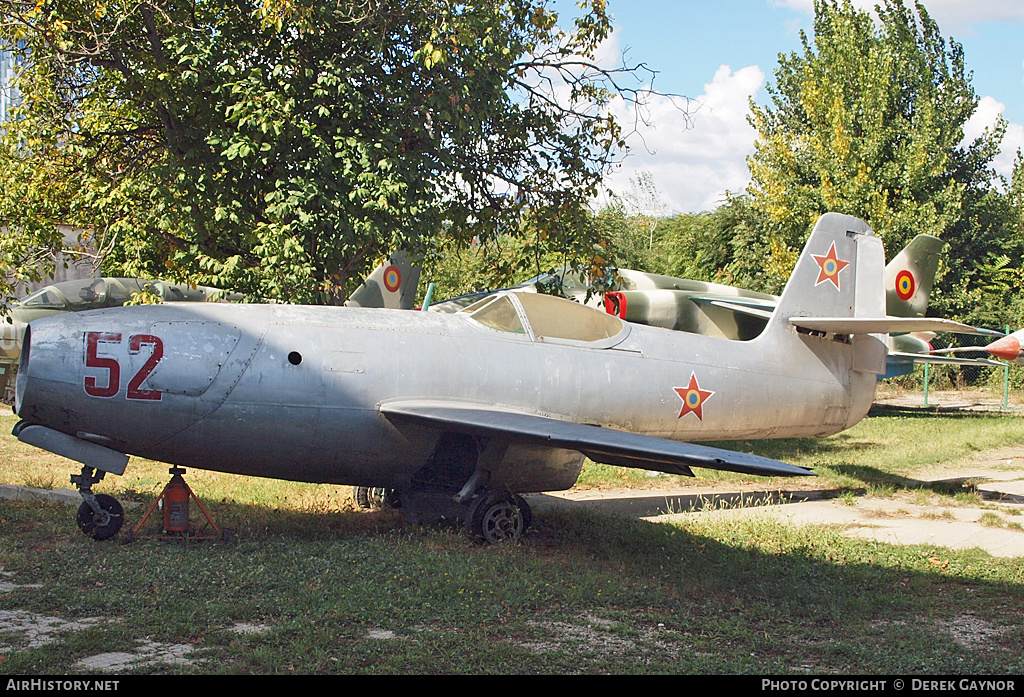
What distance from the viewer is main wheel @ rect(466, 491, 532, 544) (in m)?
7.78

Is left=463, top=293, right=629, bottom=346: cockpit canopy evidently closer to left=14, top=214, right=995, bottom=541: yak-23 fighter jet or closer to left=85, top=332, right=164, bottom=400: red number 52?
left=14, top=214, right=995, bottom=541: yak-23 fighter jet

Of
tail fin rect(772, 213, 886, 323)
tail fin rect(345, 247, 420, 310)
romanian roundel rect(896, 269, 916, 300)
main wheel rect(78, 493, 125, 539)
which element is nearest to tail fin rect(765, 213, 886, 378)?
tail fin rect(772, 213, 886, 323)

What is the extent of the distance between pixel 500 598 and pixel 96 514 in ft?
11.4

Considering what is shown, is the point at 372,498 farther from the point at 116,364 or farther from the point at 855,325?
the point at 855,325

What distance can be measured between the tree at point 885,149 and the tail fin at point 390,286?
46.6 ft

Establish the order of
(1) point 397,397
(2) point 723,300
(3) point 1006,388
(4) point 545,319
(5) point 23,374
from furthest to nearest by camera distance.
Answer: (3) point 1006,388
(2) point 723,300
(4) point 545,319
(1) point 397,397
(5) point 23,374

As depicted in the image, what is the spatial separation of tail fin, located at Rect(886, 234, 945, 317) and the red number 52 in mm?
14423

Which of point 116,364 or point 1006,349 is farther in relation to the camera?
point 1006,349

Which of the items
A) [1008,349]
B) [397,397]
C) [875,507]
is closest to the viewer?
[397,397]

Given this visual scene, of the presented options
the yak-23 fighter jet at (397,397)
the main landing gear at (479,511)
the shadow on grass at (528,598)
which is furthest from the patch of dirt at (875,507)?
the main landing gear at (479,511)

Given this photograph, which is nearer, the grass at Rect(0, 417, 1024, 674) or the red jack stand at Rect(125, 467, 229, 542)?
the grass at Rect(0, 417, 1024, 674)

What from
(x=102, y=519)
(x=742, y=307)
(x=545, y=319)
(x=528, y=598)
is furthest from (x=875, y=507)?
(x=102, y=519)

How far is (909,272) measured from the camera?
17.5m

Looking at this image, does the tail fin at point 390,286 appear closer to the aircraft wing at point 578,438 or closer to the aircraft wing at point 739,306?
the aircraft wing at point 739,306
